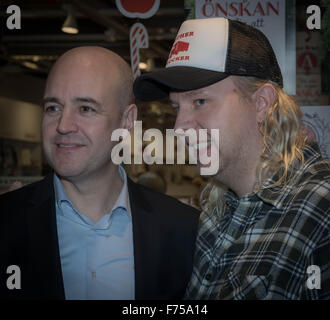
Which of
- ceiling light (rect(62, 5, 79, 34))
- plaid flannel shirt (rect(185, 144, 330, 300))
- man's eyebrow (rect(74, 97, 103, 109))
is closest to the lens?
plaid flannel shirt (rect(185, 144, 330, 300))

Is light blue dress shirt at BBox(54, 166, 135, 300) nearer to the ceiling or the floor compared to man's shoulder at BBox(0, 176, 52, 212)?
nearer to the floor

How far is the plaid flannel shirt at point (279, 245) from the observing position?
94 cm

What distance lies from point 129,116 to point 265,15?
0.52 m

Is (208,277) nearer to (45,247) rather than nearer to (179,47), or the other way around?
(45,247)

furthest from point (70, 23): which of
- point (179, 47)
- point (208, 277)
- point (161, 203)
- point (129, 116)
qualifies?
point (208, 277)

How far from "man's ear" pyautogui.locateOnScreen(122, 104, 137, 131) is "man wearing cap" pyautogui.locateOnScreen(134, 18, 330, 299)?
0.13m

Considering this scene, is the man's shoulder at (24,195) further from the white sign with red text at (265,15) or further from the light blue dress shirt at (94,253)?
the white sign with red text at (265,15)

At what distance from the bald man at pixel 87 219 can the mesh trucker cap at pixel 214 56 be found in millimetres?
193

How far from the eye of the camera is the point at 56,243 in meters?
1.15

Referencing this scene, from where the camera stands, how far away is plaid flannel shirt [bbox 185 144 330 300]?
935 millimetres

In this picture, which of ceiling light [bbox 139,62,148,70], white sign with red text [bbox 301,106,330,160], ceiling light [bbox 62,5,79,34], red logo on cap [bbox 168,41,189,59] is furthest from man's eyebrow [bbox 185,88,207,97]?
ceiling light [bbox 62,5,79,34]

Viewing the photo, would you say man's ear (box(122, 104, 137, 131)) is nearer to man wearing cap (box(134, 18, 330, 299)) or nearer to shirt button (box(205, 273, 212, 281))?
man wearing cap (box(134, 18, 330, 299))
